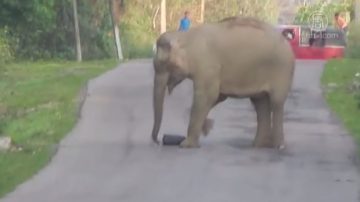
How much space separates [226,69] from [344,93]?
9.96 metres

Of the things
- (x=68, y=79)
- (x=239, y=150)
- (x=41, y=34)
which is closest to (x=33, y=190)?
(x=239, y=150)

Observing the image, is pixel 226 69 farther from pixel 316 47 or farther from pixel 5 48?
pixel 316 47

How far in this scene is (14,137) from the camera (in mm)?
19578

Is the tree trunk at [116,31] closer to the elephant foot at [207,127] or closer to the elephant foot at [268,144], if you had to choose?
the elephant foot at [207,127]

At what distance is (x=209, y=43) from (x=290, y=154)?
1.86 m

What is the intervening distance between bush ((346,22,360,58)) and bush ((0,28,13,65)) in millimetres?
11298

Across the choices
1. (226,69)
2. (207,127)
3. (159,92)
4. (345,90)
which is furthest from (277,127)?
(345,90)

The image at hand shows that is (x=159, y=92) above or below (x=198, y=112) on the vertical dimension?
above

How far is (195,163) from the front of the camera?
16516mm

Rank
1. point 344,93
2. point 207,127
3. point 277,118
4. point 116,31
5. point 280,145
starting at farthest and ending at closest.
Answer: point 116,31 → point 344,93 → point 207,127 → point 277,118 → point 280,145

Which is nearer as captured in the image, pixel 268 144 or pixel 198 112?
pixel 198 112

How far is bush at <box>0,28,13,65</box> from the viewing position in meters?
37.8

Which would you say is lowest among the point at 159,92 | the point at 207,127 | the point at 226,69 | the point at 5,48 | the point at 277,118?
the point at 5,48

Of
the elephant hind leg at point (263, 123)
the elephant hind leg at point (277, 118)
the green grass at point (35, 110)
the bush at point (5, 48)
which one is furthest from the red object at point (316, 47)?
the elephant hind leg at point (277, 118)
